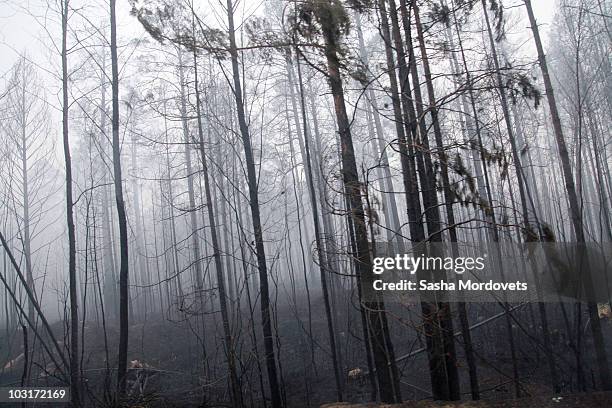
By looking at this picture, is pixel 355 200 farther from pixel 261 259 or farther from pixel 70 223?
pixel 70 223

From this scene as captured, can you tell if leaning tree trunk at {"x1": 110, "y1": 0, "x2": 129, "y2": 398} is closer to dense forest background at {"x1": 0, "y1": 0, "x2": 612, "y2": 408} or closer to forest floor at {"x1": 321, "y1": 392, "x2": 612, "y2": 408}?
dense forest background at {"x1": 0, "y1": 0, "x2": 612, "y2": 408}

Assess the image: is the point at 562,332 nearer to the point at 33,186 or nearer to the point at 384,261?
the point at 384,261

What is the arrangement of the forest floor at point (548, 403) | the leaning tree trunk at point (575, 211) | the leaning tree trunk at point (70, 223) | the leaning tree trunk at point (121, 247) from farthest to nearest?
1. the leaning tree trunk at point (70, 223)
2. the leaning tree trunk at point (121, 247)
3. the leaning tree trunk at point (575, 211)
4. the forest floor at point (548, 403)

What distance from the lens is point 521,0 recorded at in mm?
6164

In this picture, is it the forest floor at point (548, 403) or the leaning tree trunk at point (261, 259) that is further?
the leaning tree trunk at point (261, 259)

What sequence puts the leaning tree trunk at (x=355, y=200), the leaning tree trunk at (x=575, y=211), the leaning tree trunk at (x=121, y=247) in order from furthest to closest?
the leaning tree trunk at (x=121, y=247), the leaning tree trunk at (x=575, y=211), the leaning tree trunk at (x=355, y=200)

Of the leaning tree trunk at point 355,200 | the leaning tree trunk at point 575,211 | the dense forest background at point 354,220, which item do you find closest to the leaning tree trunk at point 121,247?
the dense forest background at point 354,220

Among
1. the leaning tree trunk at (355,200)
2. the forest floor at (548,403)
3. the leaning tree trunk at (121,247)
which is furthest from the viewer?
the leaning tree trunk at (121,247)

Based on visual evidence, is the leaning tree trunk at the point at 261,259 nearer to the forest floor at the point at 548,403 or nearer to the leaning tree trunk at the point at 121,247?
the leaning tree trunk at the point at 121,247

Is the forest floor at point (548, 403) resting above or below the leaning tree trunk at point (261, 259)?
below

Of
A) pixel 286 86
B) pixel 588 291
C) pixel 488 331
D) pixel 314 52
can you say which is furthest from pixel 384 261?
pixel 286 86

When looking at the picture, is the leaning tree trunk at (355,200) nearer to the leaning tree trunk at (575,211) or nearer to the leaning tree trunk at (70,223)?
the leaning tree trunk at (575,211)

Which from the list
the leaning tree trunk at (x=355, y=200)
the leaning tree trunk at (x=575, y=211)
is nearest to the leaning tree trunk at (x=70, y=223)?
the leaning tree trunk at (x=355, y=200)

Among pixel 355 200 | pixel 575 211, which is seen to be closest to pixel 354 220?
pixel 355 200
